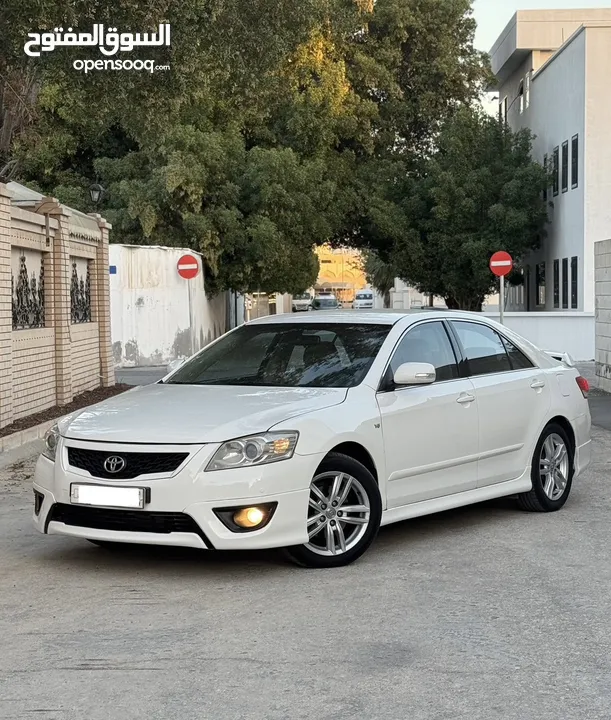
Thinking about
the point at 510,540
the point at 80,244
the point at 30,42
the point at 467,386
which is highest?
the point at 30,42

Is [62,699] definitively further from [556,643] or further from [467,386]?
[467,386]

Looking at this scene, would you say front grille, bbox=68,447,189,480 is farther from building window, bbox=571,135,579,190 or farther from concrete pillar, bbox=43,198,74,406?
building window, bbox=571,135,579,190

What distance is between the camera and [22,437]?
484 inches

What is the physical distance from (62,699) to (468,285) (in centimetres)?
3520

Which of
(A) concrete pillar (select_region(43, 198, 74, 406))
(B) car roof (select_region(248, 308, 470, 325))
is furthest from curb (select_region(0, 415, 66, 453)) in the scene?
(B) car roof (select_region(248, 308, 470, 325))

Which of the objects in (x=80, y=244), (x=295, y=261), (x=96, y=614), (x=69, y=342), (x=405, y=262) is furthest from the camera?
(x=405, y=262)

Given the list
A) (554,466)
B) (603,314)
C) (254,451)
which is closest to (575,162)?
(603,314)

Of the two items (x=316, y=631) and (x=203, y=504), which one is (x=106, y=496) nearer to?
(x=203, y=504)

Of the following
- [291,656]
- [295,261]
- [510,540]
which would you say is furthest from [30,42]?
[295,261]

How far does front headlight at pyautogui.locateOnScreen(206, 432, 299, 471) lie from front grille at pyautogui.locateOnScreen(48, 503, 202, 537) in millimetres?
326

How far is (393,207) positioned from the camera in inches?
1529

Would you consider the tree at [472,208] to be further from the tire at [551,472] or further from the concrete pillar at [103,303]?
the tire at [551,472]

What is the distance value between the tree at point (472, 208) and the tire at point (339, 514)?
99.9ft

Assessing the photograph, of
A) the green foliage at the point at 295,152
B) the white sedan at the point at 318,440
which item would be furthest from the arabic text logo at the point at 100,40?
the white sedan at the point at 318,440
